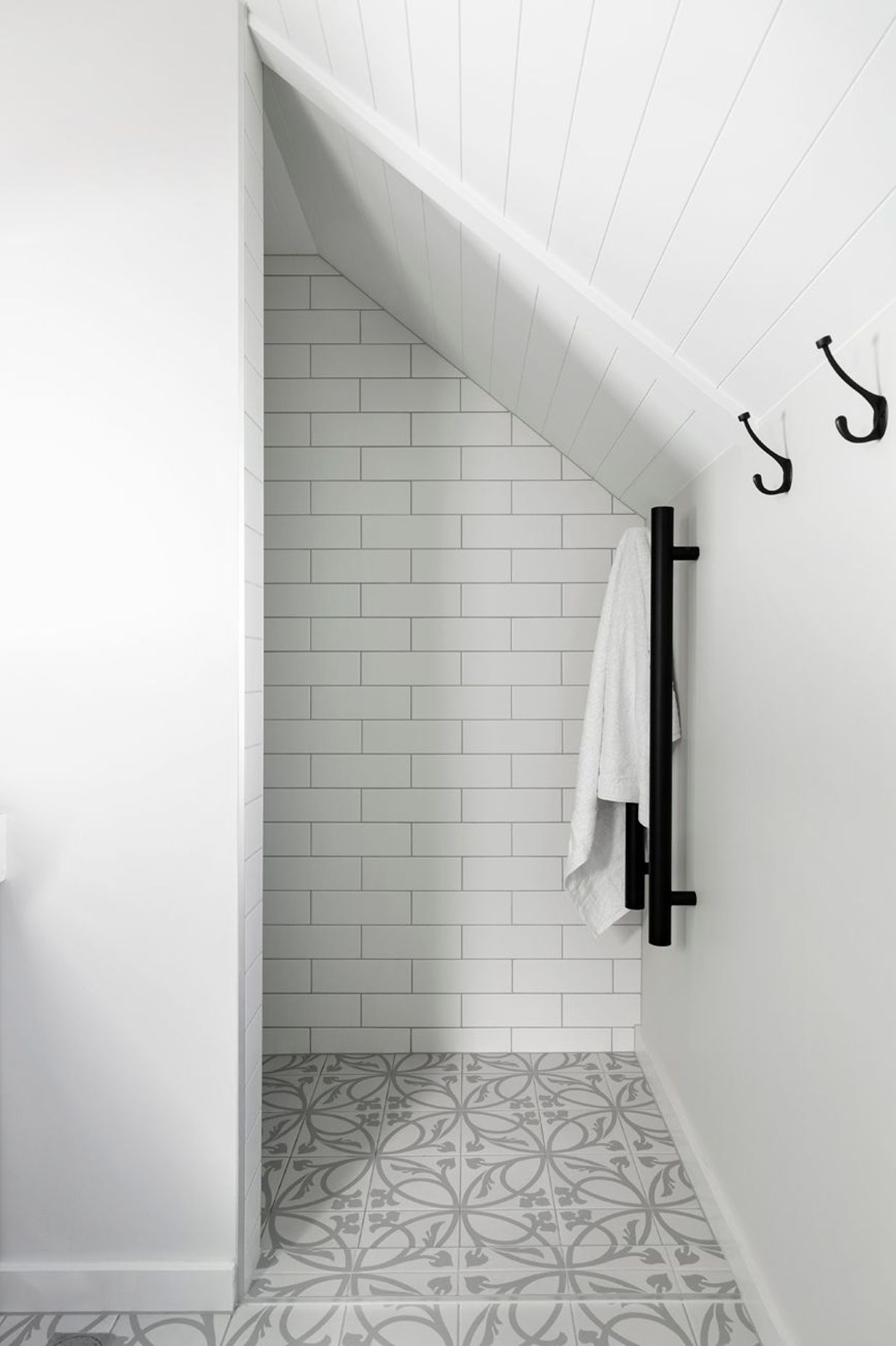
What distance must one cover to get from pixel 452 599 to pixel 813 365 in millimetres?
1549

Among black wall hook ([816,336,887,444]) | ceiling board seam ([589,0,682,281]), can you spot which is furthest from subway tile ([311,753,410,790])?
black wall hook ([816,336,887,444])

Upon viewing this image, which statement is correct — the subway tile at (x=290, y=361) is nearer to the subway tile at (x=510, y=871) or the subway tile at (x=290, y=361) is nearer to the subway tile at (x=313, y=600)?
the subway tile at (x=313, y=600)

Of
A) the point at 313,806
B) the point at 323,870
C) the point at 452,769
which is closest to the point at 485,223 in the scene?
the point at 452,769

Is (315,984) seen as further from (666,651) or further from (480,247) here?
(480,247)

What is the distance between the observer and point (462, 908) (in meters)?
2.79

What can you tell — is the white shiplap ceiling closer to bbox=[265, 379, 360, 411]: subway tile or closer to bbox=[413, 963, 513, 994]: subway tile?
bbox=[265, 379, 360, 411]: subway tile

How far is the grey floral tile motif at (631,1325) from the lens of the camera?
5.22ft

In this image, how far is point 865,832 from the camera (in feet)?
3.86

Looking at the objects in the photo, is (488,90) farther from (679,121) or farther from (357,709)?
(357,709)

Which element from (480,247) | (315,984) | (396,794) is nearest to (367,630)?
(396,794)

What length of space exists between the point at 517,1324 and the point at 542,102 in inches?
75.1

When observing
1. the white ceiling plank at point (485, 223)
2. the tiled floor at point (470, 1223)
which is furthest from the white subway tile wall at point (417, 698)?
the white ceiling plank at point (485, 223)

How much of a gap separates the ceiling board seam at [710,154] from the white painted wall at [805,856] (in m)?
0.28

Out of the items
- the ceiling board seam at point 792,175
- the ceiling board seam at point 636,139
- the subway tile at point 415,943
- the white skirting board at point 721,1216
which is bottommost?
the white skirting board at point 721,1216
